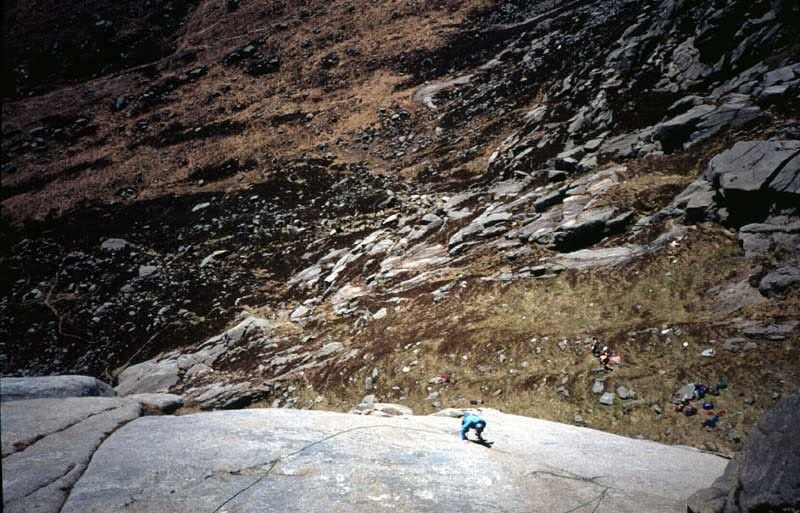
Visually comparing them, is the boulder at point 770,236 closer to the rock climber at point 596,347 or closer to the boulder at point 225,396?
the rock climber at point 596,347

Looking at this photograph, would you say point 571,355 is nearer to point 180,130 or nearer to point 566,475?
point 566,475

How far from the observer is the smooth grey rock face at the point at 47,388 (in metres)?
8.35

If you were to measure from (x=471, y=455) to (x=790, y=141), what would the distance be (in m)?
13.0

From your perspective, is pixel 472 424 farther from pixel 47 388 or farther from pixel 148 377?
pixel 148 377

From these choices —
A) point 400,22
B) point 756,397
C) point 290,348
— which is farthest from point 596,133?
point 400,22

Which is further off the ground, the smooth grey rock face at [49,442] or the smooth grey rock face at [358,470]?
the smooth grey rock face at [49,442]

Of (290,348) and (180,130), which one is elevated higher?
(180,130)

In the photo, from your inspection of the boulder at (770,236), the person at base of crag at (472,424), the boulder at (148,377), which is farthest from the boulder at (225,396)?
the boulder at (770,236)

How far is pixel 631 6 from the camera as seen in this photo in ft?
100.0

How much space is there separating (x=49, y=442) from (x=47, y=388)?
10.5ft

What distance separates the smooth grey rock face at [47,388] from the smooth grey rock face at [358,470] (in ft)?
9.08

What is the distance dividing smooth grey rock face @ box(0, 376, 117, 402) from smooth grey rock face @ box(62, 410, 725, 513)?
2768 millimetres

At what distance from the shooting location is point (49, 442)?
637 centimetres

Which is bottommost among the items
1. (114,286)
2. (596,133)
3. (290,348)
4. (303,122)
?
(290,348)
